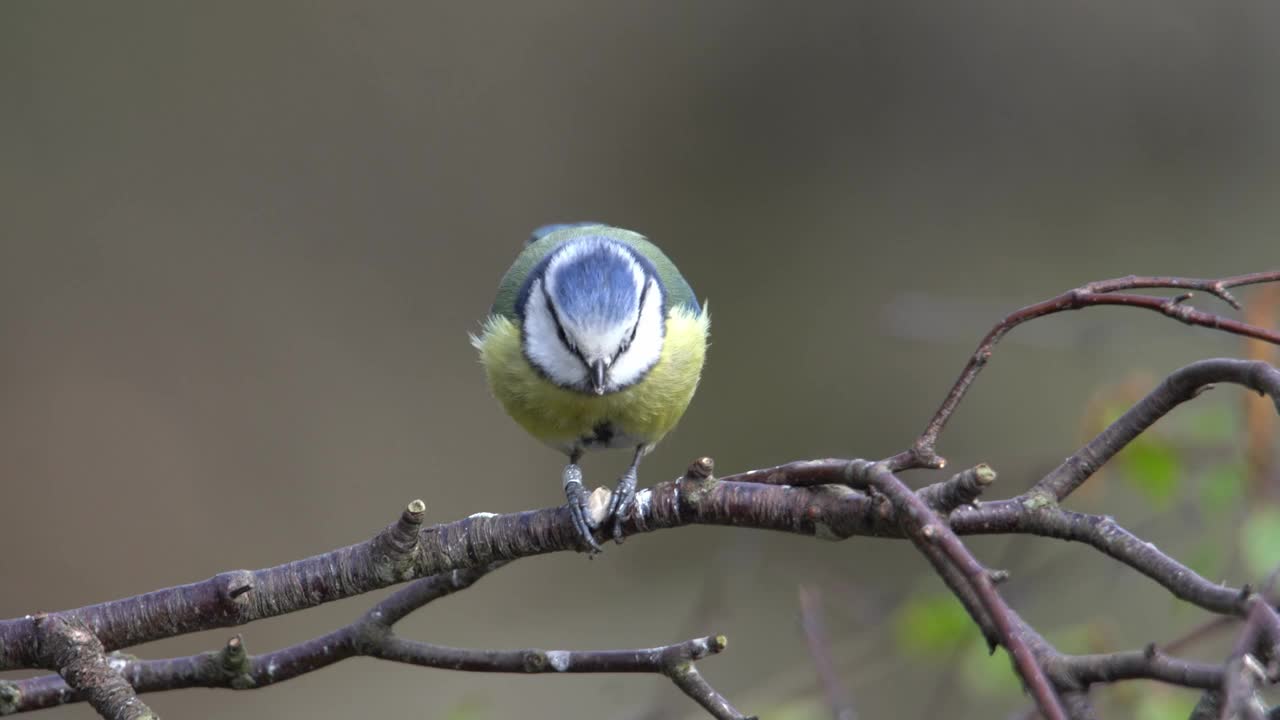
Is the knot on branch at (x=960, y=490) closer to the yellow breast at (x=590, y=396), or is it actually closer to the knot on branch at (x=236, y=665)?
the knot on branch at (x=236, y=665)

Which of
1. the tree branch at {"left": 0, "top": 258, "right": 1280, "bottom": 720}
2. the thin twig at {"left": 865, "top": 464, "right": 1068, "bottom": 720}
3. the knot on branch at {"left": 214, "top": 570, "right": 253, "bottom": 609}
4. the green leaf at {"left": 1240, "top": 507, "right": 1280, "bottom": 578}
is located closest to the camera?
the thin twig at {"left": 865, "top": 464, "right": 1068, "bottom": 720}

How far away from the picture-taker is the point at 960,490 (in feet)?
3.09

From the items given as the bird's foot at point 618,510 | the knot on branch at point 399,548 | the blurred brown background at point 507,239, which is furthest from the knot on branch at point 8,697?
the blurred brown background at point 507,239

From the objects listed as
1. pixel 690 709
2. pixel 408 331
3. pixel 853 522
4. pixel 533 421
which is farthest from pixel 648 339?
pixel 408 331

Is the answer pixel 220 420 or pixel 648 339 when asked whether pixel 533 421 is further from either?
pixel 220 420

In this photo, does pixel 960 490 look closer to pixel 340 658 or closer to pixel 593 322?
pixel 340 658

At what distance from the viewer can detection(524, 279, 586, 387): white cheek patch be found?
5.98 feet

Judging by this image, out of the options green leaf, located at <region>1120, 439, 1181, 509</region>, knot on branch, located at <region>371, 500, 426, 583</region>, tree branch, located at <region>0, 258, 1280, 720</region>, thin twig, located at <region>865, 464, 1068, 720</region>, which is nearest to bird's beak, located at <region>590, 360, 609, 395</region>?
tree branch, located at <region>0, 258, 1280, 720</region>

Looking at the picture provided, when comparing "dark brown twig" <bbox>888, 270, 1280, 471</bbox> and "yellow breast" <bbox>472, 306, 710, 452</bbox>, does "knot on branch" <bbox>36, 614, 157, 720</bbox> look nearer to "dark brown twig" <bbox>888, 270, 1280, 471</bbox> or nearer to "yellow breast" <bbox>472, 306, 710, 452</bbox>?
"dark brown twig" <bbox>888, 270, 1280, 471</bbox>

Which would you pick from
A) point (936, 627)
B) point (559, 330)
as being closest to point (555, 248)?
point (559, 330)

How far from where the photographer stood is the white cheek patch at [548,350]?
1.82 meters

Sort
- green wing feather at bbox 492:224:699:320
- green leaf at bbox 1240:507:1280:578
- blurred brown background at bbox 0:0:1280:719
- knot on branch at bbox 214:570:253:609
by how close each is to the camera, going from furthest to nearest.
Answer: blurred brown background at bbox 0:0:1280:719 < green wing feather at bbox 492:224:699:320 < green leaf at bbox 1240:507:1280:578 < knot on branch at bbox 214:570:253:609

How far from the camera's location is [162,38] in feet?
12.7

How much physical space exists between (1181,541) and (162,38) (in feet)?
11.2
